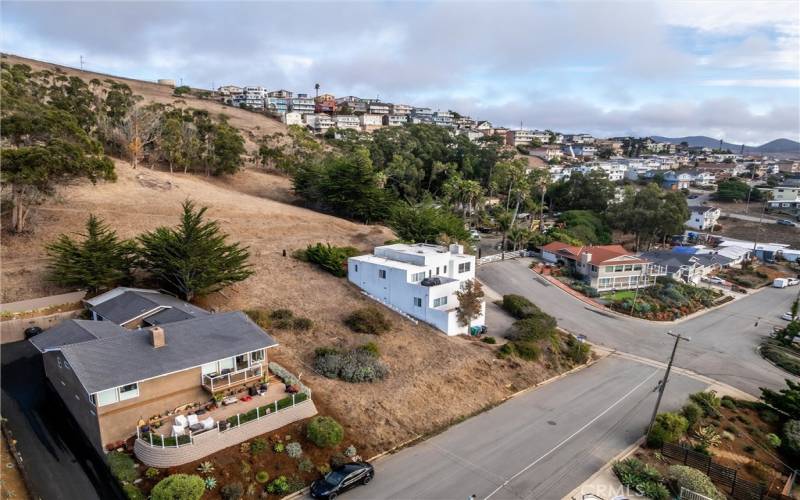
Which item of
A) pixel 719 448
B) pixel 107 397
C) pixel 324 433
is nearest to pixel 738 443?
pixel 719 448

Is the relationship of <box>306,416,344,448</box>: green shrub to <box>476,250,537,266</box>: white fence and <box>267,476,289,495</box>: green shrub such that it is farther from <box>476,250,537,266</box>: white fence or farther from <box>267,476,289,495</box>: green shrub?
<box>476,250,537,266</box>: white fence

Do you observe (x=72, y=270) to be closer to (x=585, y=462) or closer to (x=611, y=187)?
(x=585, y=462)

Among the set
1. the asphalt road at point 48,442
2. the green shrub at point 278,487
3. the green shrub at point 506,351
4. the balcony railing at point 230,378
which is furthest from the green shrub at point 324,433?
the green shrub at point 506,351

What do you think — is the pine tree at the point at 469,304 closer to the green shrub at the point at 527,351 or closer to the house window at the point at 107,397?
the green shrub at the point at 527,351

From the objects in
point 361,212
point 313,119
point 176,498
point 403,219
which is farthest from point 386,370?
point 313,119

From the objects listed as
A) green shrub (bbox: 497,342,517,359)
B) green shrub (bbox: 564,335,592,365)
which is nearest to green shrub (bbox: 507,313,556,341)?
green shrub (bbox: 564,335,592,365)

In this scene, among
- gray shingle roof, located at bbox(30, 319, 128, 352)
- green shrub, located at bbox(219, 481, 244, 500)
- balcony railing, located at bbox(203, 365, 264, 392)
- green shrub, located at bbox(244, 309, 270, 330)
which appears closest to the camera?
green shrub, located at bbox(219, 481, 244, 500)

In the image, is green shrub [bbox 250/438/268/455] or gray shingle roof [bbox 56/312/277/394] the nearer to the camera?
gray shingle roof [bbox 56/312/277/394]
